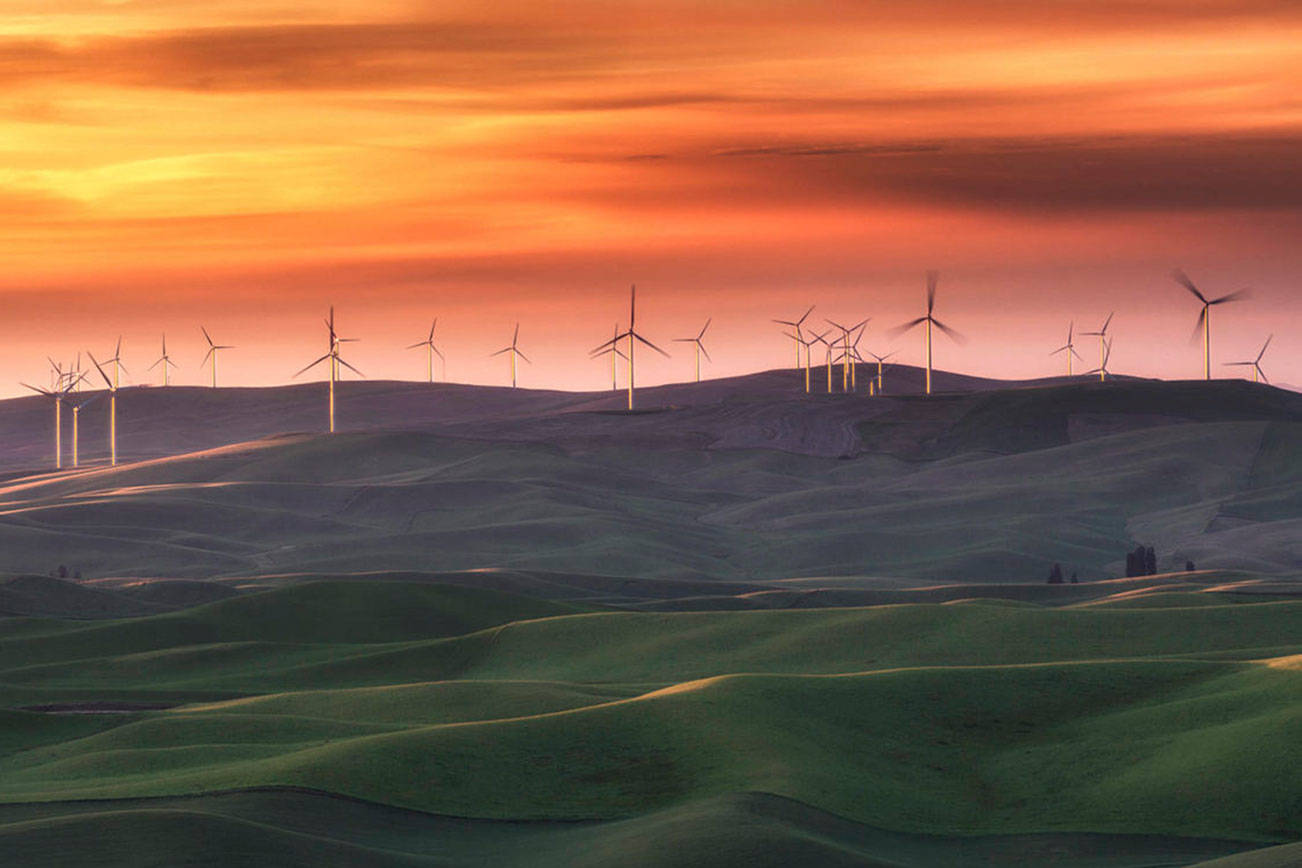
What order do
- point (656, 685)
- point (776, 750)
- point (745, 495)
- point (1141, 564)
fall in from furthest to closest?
point (745, 495)
point (1141, 564)
point (656, 685)
point (776, 750)

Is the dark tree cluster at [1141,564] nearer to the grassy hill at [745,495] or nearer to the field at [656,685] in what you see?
the field at [656,685]

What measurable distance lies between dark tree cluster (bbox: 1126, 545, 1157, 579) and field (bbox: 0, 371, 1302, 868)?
4.31m

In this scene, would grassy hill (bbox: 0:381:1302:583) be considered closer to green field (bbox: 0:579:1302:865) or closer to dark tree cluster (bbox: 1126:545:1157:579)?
dark tree cluster (bbox: 1126:545:1157:579)

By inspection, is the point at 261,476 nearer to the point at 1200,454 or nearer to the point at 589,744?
the point at 1200,454

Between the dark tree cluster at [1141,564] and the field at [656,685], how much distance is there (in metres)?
4.31

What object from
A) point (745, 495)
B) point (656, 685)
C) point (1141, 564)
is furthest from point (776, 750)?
point (745, 495)

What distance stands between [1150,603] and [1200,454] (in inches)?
3492

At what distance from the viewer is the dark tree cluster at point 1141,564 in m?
87.9

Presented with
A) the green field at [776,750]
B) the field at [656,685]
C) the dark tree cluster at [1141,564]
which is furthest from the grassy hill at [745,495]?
the green field at [776,750]

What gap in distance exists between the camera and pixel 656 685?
44031mm

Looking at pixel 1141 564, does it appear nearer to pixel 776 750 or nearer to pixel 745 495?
pixel 776 750

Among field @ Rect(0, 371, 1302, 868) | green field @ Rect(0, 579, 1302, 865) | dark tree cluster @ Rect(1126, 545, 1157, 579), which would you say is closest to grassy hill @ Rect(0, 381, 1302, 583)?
field @ Rect(0, 371, 1302, 868)

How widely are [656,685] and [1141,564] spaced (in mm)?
50600

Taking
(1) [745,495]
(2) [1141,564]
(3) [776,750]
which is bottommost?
(3) [776,750]
